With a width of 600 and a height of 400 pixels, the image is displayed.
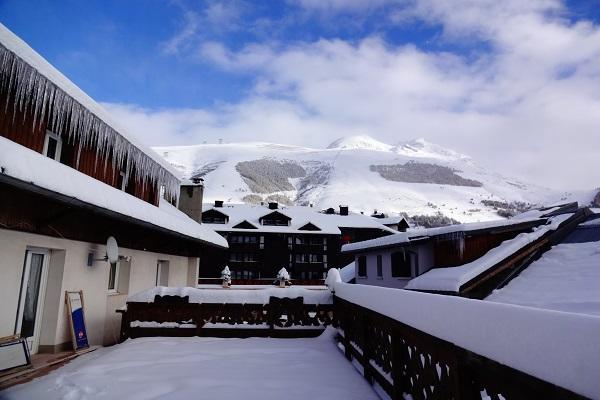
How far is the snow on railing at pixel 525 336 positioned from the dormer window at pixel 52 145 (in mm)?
8059

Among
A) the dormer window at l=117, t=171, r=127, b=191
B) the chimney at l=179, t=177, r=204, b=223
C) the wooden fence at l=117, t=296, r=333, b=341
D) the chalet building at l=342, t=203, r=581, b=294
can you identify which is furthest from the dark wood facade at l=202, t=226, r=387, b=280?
the wooden fence at l=117, t=296, r=333, b=341

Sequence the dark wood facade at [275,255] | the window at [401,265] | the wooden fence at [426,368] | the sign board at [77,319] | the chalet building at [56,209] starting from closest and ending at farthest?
the wooden fence at [426,368] → the chalet building at [56,209] → the sign board at [77,319] → the window at [401,265] → the dark wood facade at [275,255]

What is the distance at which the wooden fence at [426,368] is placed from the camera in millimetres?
1626

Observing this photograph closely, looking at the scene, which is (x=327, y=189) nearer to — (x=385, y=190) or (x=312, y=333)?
(x=385, y=190)

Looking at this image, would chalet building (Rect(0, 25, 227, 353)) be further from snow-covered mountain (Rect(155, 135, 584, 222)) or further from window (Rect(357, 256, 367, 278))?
snow-covered mountain (Rect(155, 135, 584, 222))

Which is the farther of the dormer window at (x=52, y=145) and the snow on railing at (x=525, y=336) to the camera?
the dormer window at (x=52, y=145)

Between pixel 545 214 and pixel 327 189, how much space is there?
10009cm

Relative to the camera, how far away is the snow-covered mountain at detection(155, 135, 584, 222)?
106 meters

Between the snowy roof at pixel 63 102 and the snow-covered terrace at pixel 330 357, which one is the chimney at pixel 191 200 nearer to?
the snowy roof at pixel 63 102

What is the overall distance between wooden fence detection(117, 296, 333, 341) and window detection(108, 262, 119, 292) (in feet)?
5.74

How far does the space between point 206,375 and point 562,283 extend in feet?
37.4

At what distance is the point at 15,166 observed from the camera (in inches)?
183

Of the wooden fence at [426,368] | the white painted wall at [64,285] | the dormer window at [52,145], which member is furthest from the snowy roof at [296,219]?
the wooden fence at [426,368]

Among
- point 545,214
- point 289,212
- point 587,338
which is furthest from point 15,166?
point 289,212
